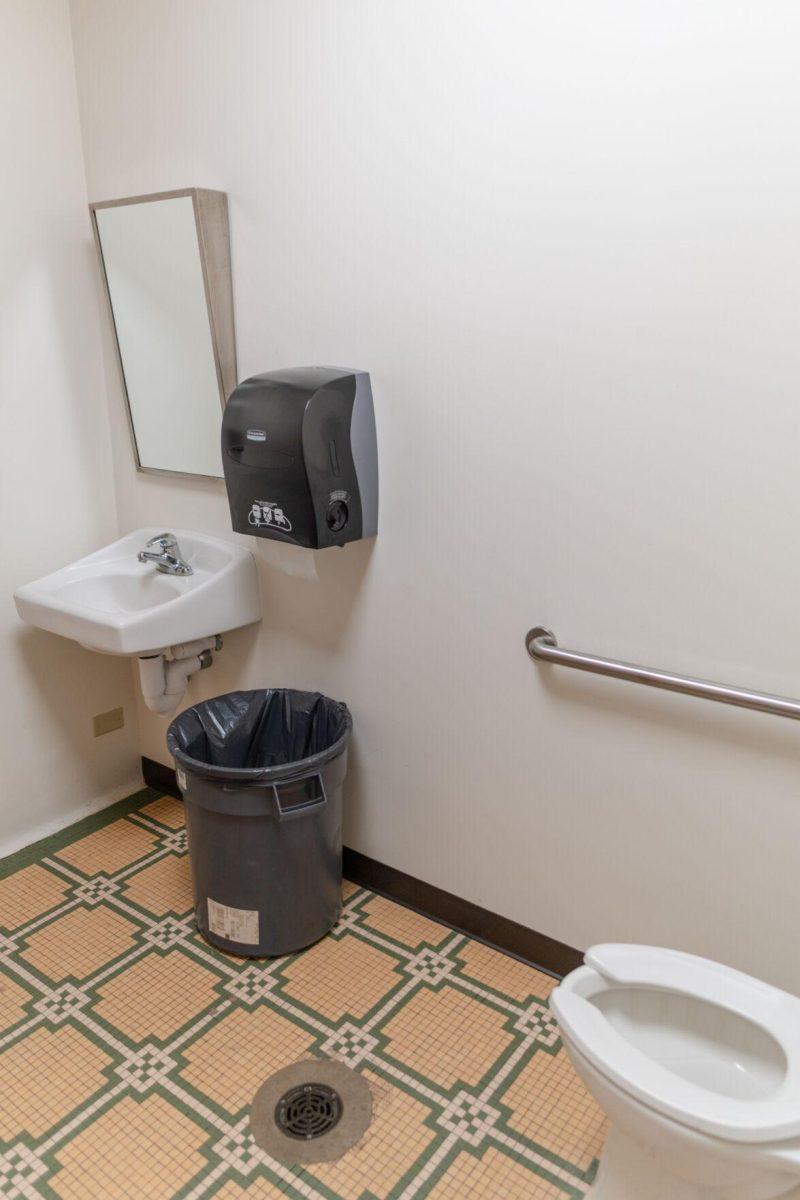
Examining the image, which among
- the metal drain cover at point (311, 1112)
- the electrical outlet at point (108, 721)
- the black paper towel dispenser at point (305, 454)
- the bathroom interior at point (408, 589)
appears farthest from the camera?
the electrical outlet at point (108, 721)

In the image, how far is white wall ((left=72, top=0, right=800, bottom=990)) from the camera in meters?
1.46

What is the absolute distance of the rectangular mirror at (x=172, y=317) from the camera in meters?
2.10

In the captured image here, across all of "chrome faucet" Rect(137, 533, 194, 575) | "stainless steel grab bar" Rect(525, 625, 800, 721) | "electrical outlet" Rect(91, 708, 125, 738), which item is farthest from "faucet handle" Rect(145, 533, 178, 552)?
"stainless steel grab bar" Rect(525, 625, 800, 721)

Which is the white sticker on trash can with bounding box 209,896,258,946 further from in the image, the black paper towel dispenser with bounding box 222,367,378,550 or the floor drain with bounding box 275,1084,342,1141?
the black paper towel dispenser with bounding box 222,367,378,550

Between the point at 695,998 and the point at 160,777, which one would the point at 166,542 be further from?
the point at 695,998

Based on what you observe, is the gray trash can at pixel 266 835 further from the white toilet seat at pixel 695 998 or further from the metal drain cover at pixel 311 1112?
the white toilet seat at pixel 695 998

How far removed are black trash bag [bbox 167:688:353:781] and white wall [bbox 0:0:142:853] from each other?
58 centimetres

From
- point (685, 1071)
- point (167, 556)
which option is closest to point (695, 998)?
point (685, 1071)

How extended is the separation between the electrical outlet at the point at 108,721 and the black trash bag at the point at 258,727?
1.97 feet

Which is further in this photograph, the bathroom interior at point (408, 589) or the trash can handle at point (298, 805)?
the trash can handle at point (298, 805)

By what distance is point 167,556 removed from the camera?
7.73 ft

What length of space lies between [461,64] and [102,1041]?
6.70 feet

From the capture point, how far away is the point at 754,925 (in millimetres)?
1648

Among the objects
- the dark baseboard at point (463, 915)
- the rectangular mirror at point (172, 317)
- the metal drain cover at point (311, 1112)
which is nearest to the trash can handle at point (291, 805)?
the dark baseboard at point (463, 915)
